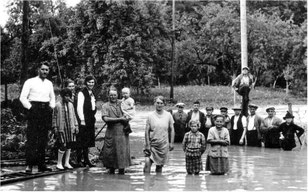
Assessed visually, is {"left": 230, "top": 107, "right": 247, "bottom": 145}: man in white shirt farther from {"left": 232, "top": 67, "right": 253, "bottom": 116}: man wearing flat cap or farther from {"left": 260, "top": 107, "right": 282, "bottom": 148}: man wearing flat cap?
{"left": 260, "top": 107, "right": 282, "bottom": 148}: man wearing flat cap

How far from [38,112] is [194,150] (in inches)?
124

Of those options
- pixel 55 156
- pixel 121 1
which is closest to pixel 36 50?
pixel 121 1

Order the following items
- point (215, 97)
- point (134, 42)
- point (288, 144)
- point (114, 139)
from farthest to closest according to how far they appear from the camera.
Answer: point (215, 97)
point (134, 42)
point (288, 144)
point (114, 139)

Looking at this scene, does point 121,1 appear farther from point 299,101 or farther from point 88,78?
point 88,78

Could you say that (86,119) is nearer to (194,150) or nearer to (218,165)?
(194,150)

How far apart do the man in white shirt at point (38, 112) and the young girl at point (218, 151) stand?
325 cm

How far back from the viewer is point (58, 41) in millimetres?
38531

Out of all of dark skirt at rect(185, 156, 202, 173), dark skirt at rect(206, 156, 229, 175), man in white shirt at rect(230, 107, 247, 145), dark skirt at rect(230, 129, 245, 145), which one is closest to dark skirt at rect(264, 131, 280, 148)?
man in white shirt at rect(230, 107, 247, 145)

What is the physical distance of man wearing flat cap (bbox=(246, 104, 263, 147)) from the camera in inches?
614

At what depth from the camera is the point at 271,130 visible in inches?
597

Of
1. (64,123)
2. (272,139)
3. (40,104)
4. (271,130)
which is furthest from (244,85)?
(40,104)

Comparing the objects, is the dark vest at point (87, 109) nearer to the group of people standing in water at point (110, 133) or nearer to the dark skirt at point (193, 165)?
the group of people standing in water at point (110, 133)

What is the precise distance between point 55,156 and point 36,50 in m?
29.9

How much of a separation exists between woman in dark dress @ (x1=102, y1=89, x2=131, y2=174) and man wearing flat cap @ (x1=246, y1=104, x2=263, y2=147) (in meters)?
6.65
